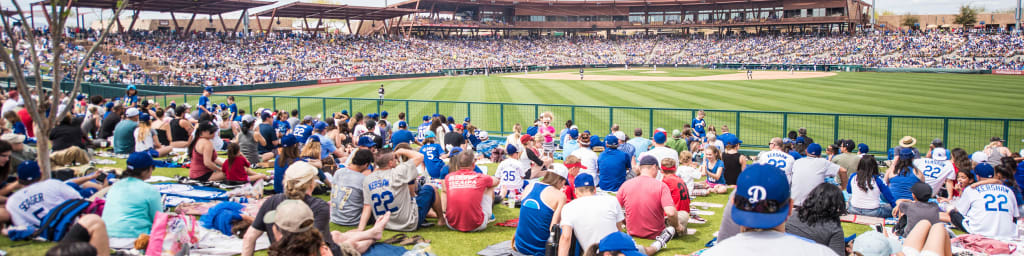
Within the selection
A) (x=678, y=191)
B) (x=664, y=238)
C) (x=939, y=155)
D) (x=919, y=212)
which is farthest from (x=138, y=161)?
(x=939, y=155)

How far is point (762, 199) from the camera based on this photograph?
2.89 metres

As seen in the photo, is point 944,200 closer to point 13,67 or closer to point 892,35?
point 13,67

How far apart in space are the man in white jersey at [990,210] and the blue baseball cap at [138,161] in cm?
964

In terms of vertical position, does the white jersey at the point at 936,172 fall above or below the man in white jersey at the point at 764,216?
below

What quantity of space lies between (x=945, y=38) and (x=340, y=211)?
79169mm

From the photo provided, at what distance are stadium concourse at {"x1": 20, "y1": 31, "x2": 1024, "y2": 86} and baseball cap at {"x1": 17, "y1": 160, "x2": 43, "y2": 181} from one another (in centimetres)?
3673

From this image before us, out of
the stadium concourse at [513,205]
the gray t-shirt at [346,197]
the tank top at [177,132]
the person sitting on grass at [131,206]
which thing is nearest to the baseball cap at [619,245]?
the stadium concourse at [513,205]

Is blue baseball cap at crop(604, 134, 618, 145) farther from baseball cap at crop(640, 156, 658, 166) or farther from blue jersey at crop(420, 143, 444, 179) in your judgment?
blue jersey at crop(420, 143, 444, 179)

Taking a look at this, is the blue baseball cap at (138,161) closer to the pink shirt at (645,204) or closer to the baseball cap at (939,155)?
the pink shirt at (645,204)

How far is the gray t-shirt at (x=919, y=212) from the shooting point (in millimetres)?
6479

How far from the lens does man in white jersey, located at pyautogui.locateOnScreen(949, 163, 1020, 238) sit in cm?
709

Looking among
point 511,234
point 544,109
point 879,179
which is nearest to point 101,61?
point 544,109

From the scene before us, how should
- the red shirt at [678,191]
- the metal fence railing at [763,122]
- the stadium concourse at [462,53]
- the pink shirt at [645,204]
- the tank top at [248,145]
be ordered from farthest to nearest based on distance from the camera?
1. the stadium concourse at [462,53]
2. the metal fence railing at [763,122]
3. the tank top at [248,145]
4. the red shirt at [678,191]
5. the pink shirt at [645,204]

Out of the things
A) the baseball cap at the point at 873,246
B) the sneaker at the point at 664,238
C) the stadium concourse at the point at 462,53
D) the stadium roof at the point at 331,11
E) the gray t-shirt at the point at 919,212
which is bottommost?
the sneaker at the point at 664,238
